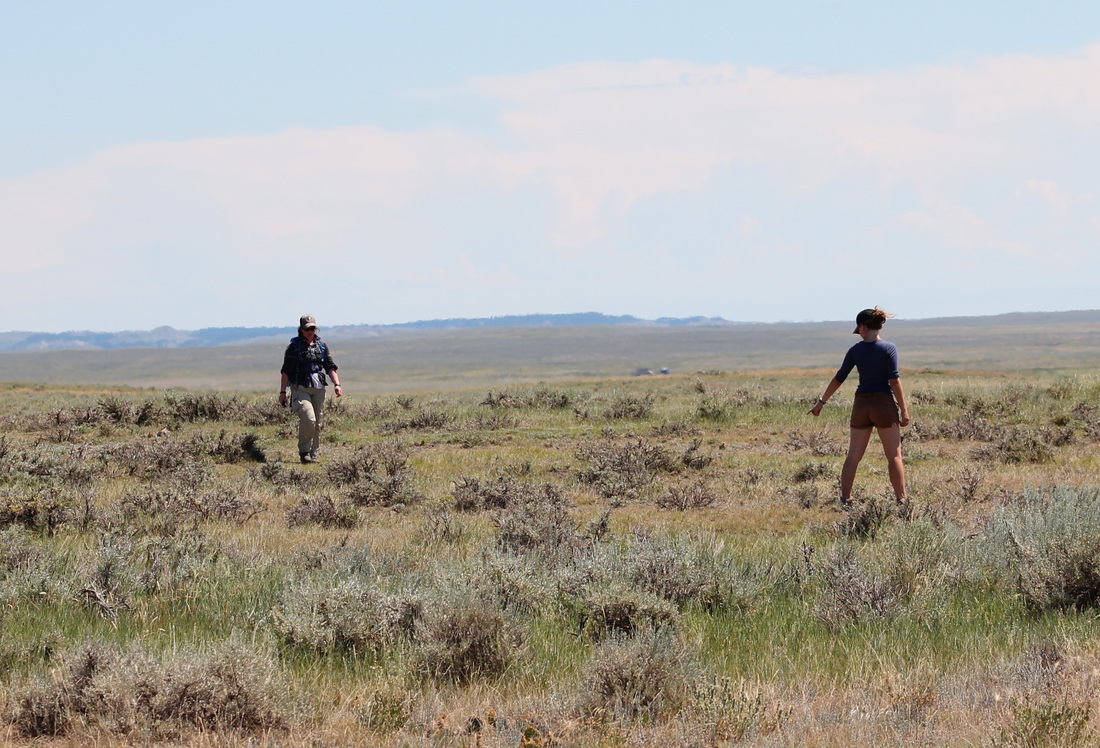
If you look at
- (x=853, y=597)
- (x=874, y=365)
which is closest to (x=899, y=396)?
(x=874, y=365)

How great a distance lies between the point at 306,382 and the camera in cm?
1437

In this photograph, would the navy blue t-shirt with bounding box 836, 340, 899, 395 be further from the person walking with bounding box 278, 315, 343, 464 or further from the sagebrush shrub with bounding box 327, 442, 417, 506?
the person walking with bounding box 278, 315, 343, 464

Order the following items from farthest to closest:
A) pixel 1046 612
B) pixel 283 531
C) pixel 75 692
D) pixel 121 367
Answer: pixel 121 367
pixel 283 531
pixel 1046 612
pixel 75 692

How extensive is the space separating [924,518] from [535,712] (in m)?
4.25

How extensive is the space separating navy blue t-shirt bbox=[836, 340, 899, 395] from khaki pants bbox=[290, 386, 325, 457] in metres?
7.71

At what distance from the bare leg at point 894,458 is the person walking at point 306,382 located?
302 inches

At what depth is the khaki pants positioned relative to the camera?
46.1 ft

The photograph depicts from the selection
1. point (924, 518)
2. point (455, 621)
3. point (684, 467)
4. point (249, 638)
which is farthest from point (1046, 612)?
point (684, 467)

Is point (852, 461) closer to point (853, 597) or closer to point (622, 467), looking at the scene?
point (622, 467)

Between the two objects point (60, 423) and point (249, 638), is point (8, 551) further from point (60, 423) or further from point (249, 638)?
point (60, 423)

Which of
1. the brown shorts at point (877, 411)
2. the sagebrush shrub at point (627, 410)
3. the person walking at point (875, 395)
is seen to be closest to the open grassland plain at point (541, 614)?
the person walking at point (875, 395)

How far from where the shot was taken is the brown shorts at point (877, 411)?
9.80 metres

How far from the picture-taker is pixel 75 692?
425cm

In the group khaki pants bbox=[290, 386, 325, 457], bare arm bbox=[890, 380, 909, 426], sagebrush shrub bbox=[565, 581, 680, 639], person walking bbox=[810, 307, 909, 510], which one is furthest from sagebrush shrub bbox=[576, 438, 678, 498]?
sagebrush shrub bbox=[565, 581, 680, 639]
